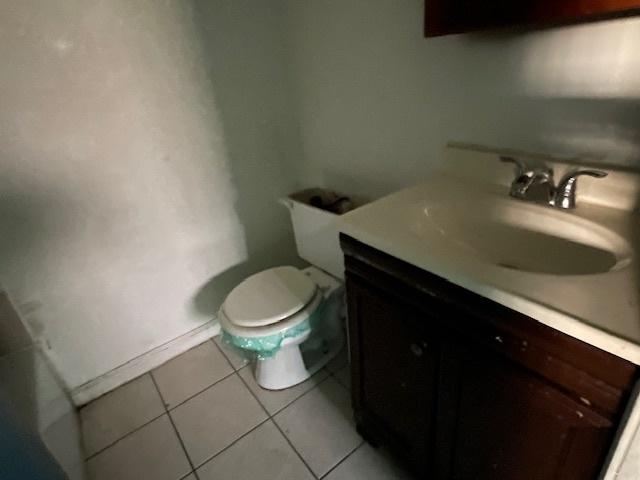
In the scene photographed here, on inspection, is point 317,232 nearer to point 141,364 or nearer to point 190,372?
point 190,372

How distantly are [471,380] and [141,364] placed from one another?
1.45 meters

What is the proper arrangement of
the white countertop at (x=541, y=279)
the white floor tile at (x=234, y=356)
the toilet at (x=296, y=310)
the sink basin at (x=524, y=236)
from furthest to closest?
the white floor tile at (x=234, y=356) → the toilet at (x=296, y=310) → the sink basin at (x=524, y=236) → the white countertop at (x=541, y=279)

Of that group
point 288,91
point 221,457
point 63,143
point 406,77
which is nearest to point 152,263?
point 63,143

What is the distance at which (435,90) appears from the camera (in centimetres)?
113

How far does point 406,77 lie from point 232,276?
117cm

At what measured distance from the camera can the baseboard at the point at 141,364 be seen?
60.9 inches

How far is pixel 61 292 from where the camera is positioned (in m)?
1.38

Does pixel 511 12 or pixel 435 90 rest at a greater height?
pixel 511 12

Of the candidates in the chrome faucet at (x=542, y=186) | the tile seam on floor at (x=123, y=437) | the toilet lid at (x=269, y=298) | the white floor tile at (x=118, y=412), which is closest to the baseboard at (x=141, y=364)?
the white floor tile at (x=118, y=412)

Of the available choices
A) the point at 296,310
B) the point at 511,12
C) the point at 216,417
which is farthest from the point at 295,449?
the point at 511,12

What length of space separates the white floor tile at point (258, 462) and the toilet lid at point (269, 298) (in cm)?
43

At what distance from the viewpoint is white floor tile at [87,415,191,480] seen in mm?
1271

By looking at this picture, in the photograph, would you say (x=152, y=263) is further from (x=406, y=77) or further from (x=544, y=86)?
(x=544, y=86)

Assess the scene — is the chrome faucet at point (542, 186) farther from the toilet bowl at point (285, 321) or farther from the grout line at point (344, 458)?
the grout line at point (344, 458)
